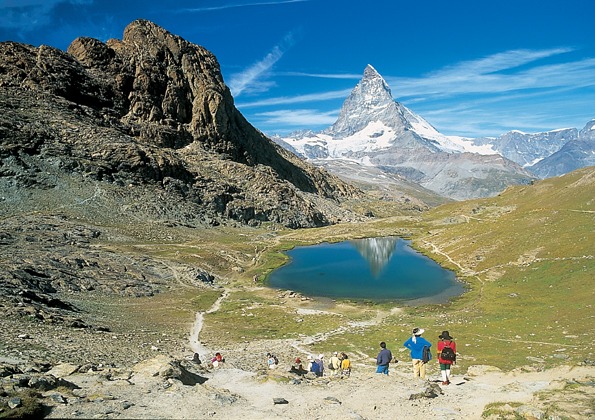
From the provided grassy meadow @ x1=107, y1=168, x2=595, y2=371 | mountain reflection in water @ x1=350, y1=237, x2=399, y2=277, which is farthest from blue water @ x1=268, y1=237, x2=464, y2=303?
grassy meadow @ x1=107, y1=168, x2=595, y2=371

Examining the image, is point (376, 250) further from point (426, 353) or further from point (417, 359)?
point (426, 353)

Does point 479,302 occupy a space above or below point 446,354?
below

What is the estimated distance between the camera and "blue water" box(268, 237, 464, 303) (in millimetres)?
89688

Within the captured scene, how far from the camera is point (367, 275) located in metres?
112

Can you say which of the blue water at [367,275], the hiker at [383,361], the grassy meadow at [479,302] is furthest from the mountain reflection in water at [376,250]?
the hiker at [383,361]

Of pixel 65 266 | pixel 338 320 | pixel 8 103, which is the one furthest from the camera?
pixel 8 103

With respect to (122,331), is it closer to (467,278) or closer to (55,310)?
(55,310)

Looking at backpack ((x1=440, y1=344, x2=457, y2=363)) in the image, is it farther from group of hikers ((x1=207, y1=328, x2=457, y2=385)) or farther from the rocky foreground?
the rocky foreground

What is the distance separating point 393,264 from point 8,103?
551 feet

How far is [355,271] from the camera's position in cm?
11875

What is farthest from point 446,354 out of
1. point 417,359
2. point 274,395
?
point 274,395

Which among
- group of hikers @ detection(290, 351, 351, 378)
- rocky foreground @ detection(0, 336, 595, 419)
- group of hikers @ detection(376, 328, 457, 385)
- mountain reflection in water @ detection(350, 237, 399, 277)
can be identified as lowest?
group of hikers @ detection(290, 351, 351, 378)

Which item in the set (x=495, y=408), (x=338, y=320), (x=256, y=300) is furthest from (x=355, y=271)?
(x=495, y=408)

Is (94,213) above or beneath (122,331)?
above
